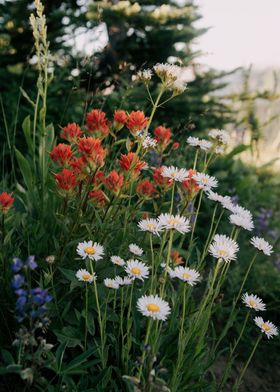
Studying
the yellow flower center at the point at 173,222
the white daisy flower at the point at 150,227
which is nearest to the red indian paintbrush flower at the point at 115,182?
the white daisy flower at the point at 150,227

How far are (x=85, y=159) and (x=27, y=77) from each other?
9.30 ft

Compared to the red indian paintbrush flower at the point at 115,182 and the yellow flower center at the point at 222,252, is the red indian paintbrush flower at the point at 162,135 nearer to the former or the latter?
the red indian paintbrush flower at the point at 115,182

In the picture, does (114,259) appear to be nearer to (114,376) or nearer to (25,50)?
(114,376)

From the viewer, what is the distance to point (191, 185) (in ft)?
4.94

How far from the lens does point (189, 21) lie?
4137 mm

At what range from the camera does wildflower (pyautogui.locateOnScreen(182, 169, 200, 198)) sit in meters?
1.49

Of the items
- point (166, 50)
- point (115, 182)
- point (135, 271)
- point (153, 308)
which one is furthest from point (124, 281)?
point (166, 50)

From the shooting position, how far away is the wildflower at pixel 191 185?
1.49m

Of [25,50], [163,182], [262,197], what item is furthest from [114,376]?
[25,50]

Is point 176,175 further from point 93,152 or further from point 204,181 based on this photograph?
point 93,152

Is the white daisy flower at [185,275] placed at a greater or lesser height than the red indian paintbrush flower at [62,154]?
lesser

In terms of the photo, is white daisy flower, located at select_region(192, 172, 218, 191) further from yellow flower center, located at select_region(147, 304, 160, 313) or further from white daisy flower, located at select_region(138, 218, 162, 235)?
yellow flower center, located at select_region(147, 304, 160, 313)

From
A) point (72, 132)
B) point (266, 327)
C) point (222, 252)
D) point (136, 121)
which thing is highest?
point (136, 121)

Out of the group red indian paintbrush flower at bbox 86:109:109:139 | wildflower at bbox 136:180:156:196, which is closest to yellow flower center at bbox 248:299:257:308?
wildflower at bbox 136:180:156:196
